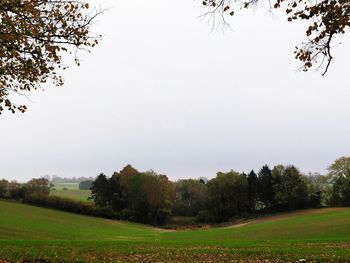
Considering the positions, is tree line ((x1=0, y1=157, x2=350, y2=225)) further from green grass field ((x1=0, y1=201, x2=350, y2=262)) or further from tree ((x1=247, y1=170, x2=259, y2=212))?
green grass field ((x1=0, y1=201, x2=350, y2=262))

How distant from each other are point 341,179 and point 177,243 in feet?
248

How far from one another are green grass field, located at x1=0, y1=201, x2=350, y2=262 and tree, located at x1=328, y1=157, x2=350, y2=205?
3123cm

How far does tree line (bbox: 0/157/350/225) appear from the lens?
95.3 m

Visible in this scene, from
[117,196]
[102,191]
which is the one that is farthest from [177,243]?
[102,191]

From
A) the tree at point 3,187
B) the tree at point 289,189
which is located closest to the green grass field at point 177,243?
the tree at point 3,187

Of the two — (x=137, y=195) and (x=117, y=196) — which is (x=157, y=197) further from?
(x=117, y=196)

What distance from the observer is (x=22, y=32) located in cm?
1035

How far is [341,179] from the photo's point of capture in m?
94.3

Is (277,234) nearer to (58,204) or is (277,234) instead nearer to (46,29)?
(46,29)

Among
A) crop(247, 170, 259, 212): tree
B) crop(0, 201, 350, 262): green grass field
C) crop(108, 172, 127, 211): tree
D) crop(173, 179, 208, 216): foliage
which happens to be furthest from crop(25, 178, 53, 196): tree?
crop(247, 170, 259, 212): tree

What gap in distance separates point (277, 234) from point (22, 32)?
4567 centimetres

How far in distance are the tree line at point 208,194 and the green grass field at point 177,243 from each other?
1897 cm

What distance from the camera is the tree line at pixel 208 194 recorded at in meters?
95.3

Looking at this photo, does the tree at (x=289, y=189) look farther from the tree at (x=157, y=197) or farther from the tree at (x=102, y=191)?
the tree at (x=102, y=191)
